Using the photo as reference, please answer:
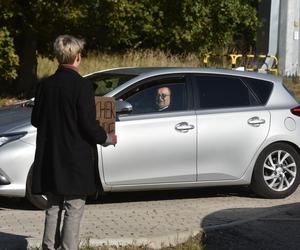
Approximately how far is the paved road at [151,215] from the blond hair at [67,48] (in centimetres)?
176

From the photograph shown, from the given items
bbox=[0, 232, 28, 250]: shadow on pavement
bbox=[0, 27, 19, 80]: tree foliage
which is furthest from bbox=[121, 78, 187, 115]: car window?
bbox=[0, 27, 19, 80]: tree foliage

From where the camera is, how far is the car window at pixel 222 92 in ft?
Result: 29.0

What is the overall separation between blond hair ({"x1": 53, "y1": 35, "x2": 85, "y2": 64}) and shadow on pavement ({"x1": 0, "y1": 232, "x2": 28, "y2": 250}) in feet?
5.78

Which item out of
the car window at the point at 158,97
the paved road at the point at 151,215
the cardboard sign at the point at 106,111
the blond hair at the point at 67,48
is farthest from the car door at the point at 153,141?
the blond hair at the point at 67,48

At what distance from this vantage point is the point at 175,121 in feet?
27.8

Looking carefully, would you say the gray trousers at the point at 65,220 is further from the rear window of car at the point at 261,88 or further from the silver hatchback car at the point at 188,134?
the rear window of car at the point at 261,88

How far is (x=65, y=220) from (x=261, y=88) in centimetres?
438

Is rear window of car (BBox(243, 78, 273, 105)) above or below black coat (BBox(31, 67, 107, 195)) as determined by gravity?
below

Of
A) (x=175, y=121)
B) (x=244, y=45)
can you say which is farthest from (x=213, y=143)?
(x=244, y=45)

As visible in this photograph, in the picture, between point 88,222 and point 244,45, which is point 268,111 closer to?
point 88,222

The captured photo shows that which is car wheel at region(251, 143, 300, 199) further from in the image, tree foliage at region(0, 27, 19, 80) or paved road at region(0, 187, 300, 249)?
tree foliage at region(0, 27, 19, 80)

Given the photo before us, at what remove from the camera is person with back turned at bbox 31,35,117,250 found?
5285mm

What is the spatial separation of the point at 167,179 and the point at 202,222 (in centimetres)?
109

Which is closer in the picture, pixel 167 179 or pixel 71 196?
pixel 71 196
